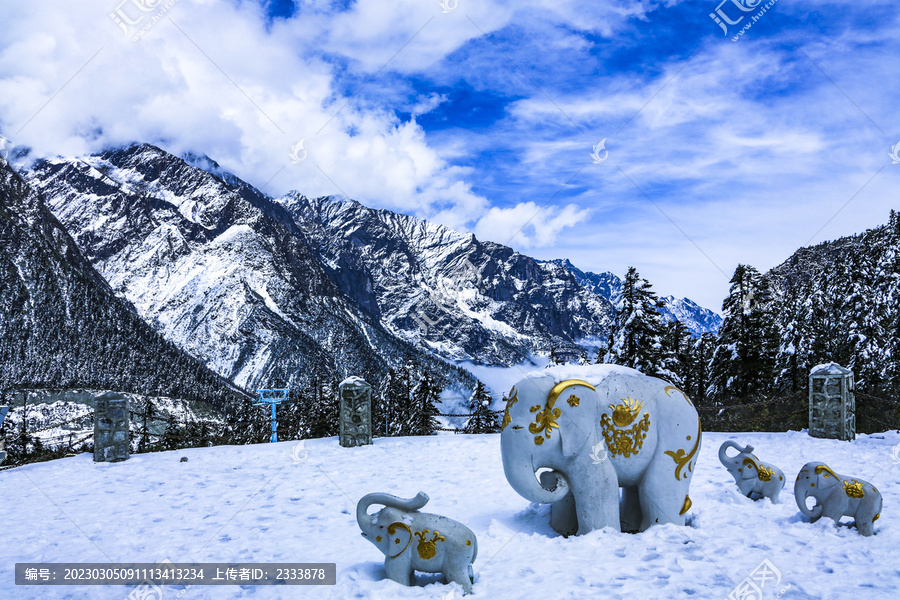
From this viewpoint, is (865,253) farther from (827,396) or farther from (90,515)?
(90,515)

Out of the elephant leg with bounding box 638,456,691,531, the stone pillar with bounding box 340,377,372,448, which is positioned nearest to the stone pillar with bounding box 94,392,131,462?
the stone pillar with bounding box 340,377,372,448

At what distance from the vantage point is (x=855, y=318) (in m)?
25.7

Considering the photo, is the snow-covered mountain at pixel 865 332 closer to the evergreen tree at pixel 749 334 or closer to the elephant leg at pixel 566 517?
the evergreen tree at pixel 749 334

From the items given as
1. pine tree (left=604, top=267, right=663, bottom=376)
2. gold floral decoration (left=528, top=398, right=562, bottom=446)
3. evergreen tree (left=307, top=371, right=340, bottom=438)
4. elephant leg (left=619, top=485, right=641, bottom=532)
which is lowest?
evergreen tree (left=307, top=371, right=340, bottom=438)

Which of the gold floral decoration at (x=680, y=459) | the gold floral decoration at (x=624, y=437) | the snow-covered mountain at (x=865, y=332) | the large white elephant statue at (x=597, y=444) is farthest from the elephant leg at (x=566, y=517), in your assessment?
the snow-covered mountain at (x=865, y=332)

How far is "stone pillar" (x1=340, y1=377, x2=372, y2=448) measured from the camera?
12.2 m

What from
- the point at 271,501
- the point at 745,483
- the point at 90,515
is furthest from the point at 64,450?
the point at 745,483

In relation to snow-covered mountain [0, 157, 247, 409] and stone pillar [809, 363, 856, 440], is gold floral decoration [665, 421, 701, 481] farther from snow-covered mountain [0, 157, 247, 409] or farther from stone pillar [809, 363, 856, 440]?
snow-covered mountain [0, 157, 247, 409]

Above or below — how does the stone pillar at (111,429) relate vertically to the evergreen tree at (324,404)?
above

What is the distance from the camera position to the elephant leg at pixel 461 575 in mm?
4836

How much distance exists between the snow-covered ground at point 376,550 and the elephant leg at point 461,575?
8cm

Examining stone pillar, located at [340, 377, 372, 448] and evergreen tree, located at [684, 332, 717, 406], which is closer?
stone pillar, located at [340, 377, 372, 448]

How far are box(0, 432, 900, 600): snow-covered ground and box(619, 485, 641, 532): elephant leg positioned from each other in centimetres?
39

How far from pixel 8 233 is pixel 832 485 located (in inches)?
7831
